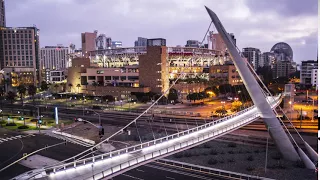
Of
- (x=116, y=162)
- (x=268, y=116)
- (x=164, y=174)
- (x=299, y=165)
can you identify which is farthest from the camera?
(x=268, y=116)

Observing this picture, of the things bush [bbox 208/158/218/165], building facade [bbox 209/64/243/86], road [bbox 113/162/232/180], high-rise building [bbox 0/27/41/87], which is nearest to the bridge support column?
bush [bbox 208/158/218/165]

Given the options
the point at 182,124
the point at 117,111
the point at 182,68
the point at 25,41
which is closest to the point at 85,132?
the point at 182,124

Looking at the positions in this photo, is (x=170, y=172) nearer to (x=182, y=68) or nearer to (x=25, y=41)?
(x=182, y=68)

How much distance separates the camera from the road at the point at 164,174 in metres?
32.6

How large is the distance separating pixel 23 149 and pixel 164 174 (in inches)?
926

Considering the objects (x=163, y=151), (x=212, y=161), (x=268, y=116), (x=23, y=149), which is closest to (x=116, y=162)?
(x=163, y=151)

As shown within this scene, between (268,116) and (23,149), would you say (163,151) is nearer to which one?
(268,116)

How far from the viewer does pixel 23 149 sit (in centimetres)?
4497

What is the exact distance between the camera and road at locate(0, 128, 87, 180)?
36.7 m

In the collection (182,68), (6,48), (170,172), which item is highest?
(6,48)

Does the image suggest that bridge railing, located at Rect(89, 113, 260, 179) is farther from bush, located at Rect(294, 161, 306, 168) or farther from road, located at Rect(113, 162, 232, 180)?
bush, located at Rect(294, 161, 306, 168)

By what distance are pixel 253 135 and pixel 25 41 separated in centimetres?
15758

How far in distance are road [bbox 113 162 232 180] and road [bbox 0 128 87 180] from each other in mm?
11108

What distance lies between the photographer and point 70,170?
23.0 meters
